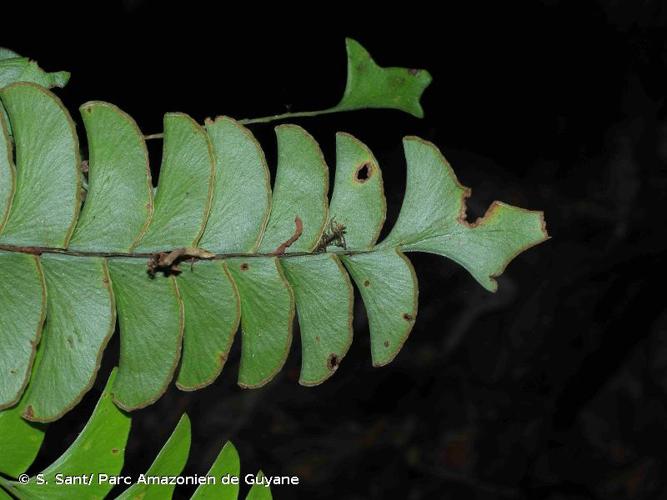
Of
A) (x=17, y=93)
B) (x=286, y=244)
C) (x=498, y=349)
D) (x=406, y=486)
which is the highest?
(x=17, y=93)

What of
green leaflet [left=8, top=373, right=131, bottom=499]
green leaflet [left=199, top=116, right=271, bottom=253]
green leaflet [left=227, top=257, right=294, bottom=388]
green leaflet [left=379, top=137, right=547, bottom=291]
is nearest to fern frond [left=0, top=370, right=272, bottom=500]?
green leaflet [left=8, top=373, right=131, bottom=499]

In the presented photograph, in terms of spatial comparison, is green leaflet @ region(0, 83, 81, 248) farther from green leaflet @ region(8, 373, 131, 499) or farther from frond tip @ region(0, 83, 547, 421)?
green leaflet @ region(8, 373, 131, 499)

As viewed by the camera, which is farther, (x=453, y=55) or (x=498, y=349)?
(x=498, y=349)

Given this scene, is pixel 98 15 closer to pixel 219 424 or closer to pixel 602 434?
pixel 219 424

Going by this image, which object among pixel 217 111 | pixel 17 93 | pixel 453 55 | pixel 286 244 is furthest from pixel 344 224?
pixel 453 55

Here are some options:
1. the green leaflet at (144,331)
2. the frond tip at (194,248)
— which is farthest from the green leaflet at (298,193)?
the green leaflet at (144,331)

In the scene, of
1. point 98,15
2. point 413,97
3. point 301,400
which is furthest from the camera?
point 301,400

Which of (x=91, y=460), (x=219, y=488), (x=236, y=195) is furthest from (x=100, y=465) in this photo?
(x=236, y=195)

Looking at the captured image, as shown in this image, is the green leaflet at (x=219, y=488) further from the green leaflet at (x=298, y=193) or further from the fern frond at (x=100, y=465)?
the green leaflet at (x=298, y=193)
